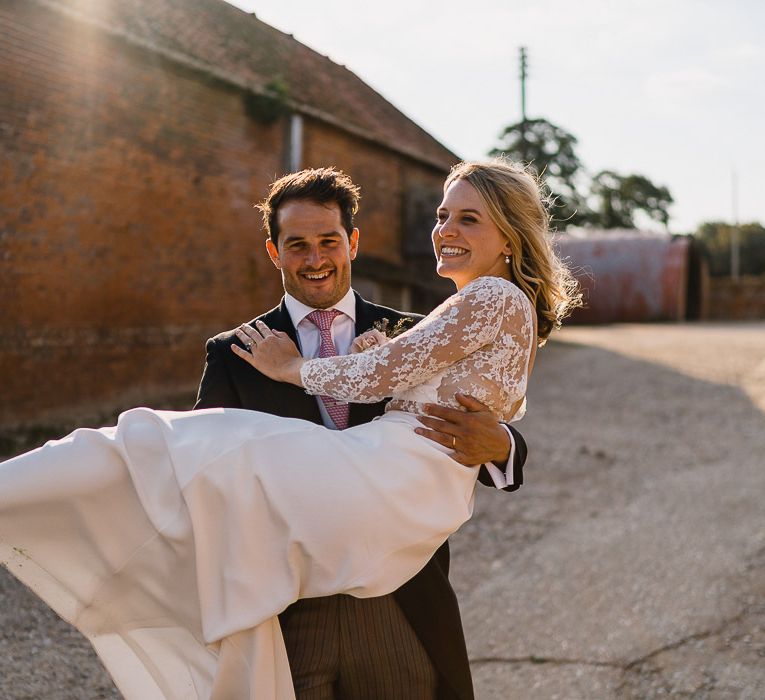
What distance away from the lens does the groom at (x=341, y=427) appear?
240 cm

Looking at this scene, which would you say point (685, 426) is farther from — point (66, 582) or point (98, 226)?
point (66, 582)

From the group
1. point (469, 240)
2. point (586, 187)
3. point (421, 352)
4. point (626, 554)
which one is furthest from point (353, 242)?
point (586, 187)

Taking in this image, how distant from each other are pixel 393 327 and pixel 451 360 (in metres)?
0.58

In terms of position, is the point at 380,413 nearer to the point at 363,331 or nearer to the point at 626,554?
the point at 363,331

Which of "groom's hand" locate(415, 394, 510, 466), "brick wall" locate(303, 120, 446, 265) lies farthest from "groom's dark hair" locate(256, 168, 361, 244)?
"brick wall" locate(303, 120, 446, 265)

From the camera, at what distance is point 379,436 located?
2.29 metres

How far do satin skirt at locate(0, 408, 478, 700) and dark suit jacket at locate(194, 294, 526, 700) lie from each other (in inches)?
10.8

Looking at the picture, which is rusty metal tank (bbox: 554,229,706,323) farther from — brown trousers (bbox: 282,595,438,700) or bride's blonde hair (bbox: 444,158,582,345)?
brown trousers (bbox: 282,595,438,700)

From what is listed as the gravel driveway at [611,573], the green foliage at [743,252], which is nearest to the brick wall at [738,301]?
the gravel driveway at [611,573]

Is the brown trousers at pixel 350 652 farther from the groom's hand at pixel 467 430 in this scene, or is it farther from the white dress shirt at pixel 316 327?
the white dress shirt at pixel 316 327

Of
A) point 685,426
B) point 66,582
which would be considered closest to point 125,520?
point 66,582

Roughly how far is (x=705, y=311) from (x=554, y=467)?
20.8m

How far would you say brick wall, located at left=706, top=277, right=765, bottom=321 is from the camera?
1152 inches

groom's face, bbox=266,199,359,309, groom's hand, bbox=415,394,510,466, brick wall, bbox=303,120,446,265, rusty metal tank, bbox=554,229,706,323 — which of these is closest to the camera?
groom's hand, bbox=415,394,510,466
